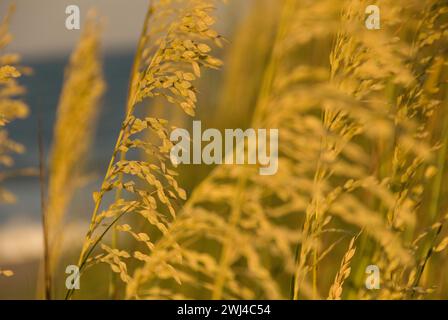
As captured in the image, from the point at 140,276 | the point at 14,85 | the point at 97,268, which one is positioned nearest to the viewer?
the point at 140,276

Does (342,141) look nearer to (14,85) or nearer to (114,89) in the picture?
(14,85)

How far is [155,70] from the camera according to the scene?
118cm

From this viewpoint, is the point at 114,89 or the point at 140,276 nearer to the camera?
the point at 140,276

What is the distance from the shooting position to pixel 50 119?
12.9 meters

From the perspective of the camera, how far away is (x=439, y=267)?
1.84 meters

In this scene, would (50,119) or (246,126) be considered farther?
(50,119)

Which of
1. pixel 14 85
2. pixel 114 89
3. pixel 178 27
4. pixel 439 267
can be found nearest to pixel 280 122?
pixel 178 27

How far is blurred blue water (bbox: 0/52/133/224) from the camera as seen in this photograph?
3287 mm

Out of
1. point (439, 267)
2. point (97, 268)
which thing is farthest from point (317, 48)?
point (439, 267)

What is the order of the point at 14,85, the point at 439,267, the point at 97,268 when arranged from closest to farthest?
the point at 14,85
the point at 439,267
the point at 97,268

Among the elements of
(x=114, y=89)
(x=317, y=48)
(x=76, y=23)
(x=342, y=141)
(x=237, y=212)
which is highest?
(x=114, y=89)

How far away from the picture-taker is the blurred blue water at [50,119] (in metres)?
3.29

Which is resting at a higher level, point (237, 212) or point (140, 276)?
point (237, 212)
